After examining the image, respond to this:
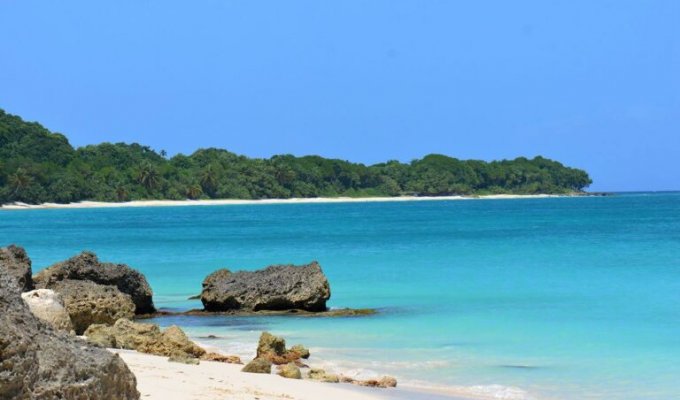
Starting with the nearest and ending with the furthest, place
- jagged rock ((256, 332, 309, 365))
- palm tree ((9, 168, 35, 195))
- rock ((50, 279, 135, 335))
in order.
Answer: jagged rock ((256, 332, 309, 365)), rock ((50, 279, 135, 335)), palm tree ((9, 168, 35, 195))

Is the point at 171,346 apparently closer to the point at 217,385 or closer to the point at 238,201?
the point at 217,385

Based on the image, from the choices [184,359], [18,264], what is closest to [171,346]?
[184,359]

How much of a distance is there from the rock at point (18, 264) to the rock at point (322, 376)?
5.97m

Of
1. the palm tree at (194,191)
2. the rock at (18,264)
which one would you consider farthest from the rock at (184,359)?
the palm tree at (194,191)

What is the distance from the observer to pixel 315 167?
135 m

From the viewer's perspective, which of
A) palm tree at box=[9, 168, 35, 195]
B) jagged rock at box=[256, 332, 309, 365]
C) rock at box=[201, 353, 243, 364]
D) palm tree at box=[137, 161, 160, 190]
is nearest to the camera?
rock at box=[201, 353, 243, 364]

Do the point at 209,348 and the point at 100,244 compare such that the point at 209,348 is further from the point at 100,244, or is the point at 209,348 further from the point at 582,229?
the point at 582,229

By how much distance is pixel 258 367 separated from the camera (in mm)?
9789

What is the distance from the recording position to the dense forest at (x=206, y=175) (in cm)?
10131

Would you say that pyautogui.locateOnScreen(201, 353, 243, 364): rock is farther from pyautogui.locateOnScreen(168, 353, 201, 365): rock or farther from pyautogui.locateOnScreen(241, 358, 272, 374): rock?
pyautogui.locateOnScreen(241, 358, 272, 374): rock

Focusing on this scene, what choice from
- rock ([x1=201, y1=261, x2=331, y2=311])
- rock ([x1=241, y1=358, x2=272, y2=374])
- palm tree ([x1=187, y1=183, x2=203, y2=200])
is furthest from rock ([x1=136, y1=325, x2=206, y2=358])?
palm tree ([x1=187, y1=183, x2=203, y2=200])

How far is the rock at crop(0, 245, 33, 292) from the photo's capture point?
14195 millimetres

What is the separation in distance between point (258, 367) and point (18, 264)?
6212mm

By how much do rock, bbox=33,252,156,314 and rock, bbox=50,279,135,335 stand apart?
1260mm
